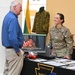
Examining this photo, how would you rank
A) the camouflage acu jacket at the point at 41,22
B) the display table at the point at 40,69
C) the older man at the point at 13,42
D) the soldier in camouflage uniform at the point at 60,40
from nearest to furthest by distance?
the display table at the point at 40,69 → the older man at the point at 13,42 → the soldier in camouflage uniform at the point at 60,40 → the camouflage acu jacket at the point at 41,22

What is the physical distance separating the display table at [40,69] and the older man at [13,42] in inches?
3.3

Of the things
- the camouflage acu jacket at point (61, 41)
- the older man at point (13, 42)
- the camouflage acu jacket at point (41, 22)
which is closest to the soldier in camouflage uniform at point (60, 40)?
the camouflage acu jacket at point (61, 41)

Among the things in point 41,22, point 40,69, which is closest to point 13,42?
point 40,69

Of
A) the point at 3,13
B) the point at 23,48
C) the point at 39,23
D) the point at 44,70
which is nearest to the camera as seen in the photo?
the point at 44,70

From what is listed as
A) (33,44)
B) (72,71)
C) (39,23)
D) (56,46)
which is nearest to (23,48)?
(33,44)

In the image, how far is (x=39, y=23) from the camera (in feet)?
23.3

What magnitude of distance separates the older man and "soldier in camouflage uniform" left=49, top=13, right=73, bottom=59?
2.27 feet

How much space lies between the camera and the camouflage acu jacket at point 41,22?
6.94 metres

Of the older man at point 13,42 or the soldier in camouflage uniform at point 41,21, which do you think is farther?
the soldier in camouflage uniform at point 41,21

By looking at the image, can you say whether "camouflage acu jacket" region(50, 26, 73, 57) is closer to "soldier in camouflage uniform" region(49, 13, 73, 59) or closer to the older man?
"soldier in camouflage uniform" region(49, 13, 73, 59)

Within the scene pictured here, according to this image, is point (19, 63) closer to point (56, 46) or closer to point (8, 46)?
point (8, 46)

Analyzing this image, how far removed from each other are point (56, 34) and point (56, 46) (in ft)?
0.63

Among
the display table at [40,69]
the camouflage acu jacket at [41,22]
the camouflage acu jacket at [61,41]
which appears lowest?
the display table at [40,69]

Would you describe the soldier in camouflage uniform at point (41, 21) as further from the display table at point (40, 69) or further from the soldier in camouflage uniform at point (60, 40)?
the display table at point (40, 69)
